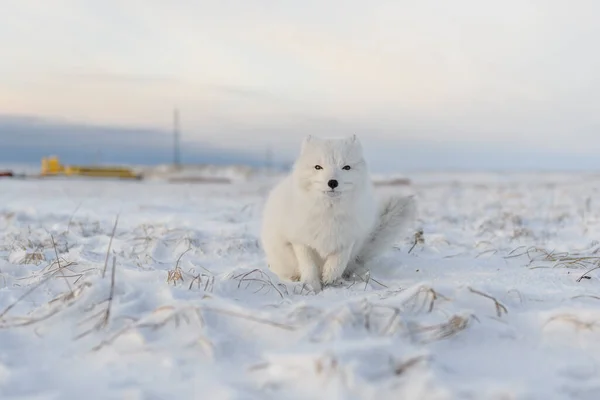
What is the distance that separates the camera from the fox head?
3.68 meters

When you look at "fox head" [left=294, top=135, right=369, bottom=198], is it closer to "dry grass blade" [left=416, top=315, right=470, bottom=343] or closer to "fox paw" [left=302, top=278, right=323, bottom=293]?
"fox paw" [left=302, top=278, right=323, bottom=293]

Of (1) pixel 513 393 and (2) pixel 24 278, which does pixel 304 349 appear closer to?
(1) pixel 513 393

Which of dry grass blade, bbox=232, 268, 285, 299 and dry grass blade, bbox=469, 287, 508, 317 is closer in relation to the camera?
dry grass blade, bbox=469, 287, 508, 317

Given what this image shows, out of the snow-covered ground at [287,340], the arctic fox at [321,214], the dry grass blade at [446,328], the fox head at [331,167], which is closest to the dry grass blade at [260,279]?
the snow-covered ground at [287,340]

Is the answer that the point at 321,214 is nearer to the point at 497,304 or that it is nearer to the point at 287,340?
the point at 497,304

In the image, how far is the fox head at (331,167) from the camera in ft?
12.1

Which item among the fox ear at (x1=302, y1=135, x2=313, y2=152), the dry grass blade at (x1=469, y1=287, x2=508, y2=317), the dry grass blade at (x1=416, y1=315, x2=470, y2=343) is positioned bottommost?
the dry grass blade at (x1=416, y1=315, x2=470, y2=343)

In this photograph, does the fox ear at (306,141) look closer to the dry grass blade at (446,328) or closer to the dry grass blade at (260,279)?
the dry grass blade at (260,279)

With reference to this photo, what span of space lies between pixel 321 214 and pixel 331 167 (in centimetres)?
37

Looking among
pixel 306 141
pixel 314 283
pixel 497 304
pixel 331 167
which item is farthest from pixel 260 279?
pixel 497 304

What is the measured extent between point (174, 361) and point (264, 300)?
0.91 metres

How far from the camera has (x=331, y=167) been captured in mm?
3699

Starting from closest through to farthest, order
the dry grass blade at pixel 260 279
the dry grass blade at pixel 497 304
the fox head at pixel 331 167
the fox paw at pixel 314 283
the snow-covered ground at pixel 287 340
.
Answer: the snow-covered ground at pixel 287 340
the dry grass blade at pixel 497 304
the dry grass blade at pixel 260 279
the fox head at pixel 331 167
the fox paw at pixel 314 283

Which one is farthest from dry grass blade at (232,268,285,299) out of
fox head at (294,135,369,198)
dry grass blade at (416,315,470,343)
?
dry grass blade at (416,315,470,343)
